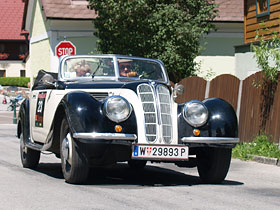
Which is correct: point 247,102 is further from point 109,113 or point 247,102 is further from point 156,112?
point 109,113

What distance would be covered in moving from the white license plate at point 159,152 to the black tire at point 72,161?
0.66m

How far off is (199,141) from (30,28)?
103 feet

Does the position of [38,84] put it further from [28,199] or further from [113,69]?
[28,199]

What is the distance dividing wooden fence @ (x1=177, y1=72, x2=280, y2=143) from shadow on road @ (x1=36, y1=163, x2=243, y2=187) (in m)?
3.86

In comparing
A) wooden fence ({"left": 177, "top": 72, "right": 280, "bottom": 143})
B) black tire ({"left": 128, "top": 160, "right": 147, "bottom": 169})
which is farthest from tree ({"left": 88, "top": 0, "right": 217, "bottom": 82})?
black tire ({"left": 128, "top": 160, "right": 147, "bottom": 169})

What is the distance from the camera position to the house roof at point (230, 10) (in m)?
33.7

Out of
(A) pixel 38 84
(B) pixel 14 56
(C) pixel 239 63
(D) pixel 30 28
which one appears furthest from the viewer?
(B) pixel 14 56

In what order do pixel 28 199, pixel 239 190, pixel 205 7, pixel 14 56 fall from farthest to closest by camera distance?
pixel 14 56 < pixel 205 7 < pixel 239 190 < pixel 28 199

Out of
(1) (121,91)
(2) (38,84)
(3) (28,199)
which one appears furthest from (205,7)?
(3) (28,199)

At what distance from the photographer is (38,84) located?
10930 millimetres

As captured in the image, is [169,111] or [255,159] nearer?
[169,111]

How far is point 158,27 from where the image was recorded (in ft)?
77.0

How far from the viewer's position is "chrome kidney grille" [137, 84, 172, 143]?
852 cm

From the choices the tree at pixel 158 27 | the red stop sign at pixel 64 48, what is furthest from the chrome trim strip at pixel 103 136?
the tree at pixel 158 27
